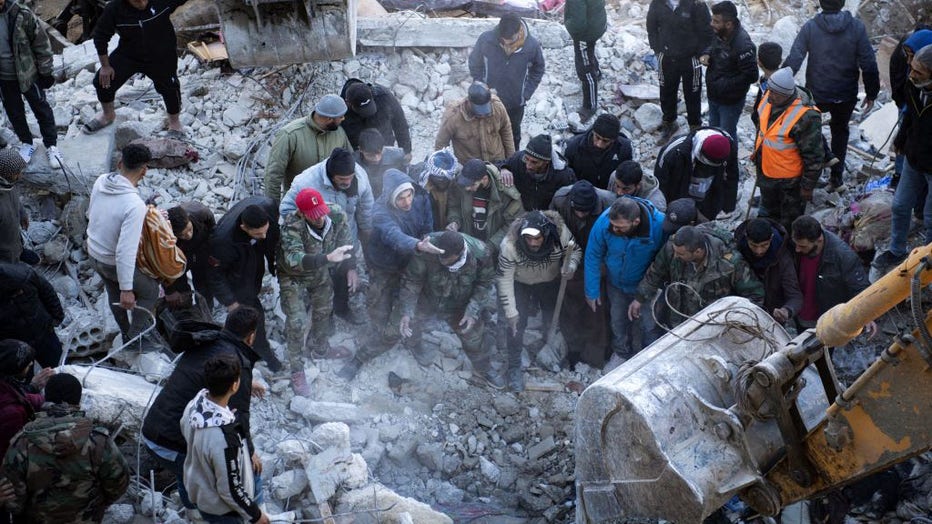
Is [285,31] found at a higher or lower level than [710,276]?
→ higher

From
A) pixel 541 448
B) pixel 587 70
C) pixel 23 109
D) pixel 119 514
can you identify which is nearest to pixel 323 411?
pixel 119 514

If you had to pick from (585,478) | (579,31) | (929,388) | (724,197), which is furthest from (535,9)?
(929,388)

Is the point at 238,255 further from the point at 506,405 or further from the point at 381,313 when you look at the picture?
the point at 506,405

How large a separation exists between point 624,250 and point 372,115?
2555 mm

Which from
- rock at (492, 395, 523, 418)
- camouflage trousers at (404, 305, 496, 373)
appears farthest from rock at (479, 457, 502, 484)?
camouflage trousers at (404, 305, 496, 373)

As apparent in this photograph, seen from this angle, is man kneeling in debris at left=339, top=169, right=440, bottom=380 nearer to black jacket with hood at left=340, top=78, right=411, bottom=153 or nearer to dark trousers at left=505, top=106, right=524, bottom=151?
black jacket with hood at left=340, top=78, right=411, bottom=153

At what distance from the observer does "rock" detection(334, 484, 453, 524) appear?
596 centimetres

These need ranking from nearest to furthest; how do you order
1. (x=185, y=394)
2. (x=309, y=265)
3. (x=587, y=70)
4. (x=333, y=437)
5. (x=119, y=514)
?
1. (x=185, y=394)
2. (x=119, y=514)
3. (x=333, y=437)
4. (x=309, y=265)
5. (x=587, y=70)

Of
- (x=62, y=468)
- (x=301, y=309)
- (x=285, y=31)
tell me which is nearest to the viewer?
(x=62, y=468)

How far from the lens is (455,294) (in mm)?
7328

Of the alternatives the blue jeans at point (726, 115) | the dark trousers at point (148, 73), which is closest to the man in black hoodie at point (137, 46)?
the dark trousers at point (148, 73)

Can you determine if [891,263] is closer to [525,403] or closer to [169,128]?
[525,403]

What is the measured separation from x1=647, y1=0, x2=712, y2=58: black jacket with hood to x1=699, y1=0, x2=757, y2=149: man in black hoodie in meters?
0.25

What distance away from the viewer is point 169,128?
9289 mm
